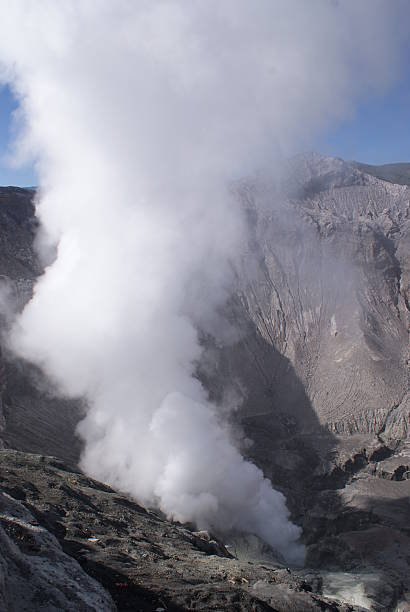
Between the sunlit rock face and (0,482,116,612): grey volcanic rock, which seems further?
the sunlit rock face

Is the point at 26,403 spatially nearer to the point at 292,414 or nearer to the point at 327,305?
the point at 292,414

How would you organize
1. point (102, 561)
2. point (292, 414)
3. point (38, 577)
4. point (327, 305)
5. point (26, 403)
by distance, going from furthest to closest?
point (327, 305) → point (292, 414) → point (26, 403) → point (102, 561) → point (38, 577)

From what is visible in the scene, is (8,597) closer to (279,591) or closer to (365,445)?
(279,591)

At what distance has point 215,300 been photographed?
63.2 m

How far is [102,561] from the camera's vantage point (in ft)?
49.1

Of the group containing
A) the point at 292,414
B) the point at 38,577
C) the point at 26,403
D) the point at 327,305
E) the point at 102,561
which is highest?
the point at 327,305

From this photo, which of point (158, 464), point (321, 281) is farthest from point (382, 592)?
point (321, 281)

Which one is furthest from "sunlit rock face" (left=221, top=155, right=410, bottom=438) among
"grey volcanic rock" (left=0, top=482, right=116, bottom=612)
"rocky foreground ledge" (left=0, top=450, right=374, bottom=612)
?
"grey volcanic rock" (left=0, top=482, right=116, bottom=612)

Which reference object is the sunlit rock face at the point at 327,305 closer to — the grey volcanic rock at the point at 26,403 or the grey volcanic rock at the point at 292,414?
the grey volcanic rock at the point at 292,414

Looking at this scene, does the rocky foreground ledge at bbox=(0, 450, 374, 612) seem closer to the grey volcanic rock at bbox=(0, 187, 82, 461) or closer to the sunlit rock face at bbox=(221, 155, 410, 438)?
the grey volcanic rock at bbox=(0, 187, 82, 461)

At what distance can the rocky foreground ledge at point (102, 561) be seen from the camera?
9.38m

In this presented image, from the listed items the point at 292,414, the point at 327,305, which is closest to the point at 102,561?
the point at 292,414

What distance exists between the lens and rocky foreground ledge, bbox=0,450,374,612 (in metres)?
9.38

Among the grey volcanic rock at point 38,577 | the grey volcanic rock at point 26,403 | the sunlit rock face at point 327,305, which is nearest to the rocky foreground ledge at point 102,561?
the grey volcanic rock at point 38,577
